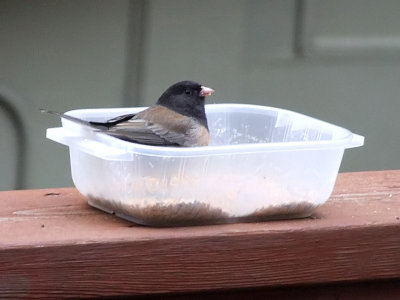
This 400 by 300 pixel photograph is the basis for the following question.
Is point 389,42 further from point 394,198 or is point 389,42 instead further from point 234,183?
point 234,183

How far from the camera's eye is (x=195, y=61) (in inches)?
98.1

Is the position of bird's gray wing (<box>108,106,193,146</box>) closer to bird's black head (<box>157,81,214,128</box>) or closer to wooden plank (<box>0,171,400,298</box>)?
bird's black head (<box>157,81,214,128</box>)

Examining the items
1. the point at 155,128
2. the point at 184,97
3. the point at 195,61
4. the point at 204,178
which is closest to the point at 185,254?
the point at 204,178

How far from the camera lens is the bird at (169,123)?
1.38m

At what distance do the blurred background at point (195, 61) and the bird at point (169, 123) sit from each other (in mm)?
726

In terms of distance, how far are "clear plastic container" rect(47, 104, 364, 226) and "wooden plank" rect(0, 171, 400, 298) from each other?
0.13 ft

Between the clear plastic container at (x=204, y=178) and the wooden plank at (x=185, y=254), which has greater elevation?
the clear plastic container at (x=204, y=178)

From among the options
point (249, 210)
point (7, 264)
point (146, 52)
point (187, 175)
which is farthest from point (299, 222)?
point (146, 52)

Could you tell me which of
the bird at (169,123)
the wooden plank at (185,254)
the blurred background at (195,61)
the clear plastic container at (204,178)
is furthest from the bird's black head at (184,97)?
the blurred background at (195,61)

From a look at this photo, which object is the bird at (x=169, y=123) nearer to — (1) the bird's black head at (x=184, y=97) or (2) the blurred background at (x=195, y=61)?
(1) the bird's black head at (x=184, y=97)

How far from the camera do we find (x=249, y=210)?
1.20 metres

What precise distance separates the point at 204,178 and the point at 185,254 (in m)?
0.14

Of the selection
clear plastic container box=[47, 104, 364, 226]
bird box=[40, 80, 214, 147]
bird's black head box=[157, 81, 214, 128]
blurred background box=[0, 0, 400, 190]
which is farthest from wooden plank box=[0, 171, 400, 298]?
blurred background box=[0, 0, 400, 190]

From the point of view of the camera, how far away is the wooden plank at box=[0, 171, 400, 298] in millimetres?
1006
